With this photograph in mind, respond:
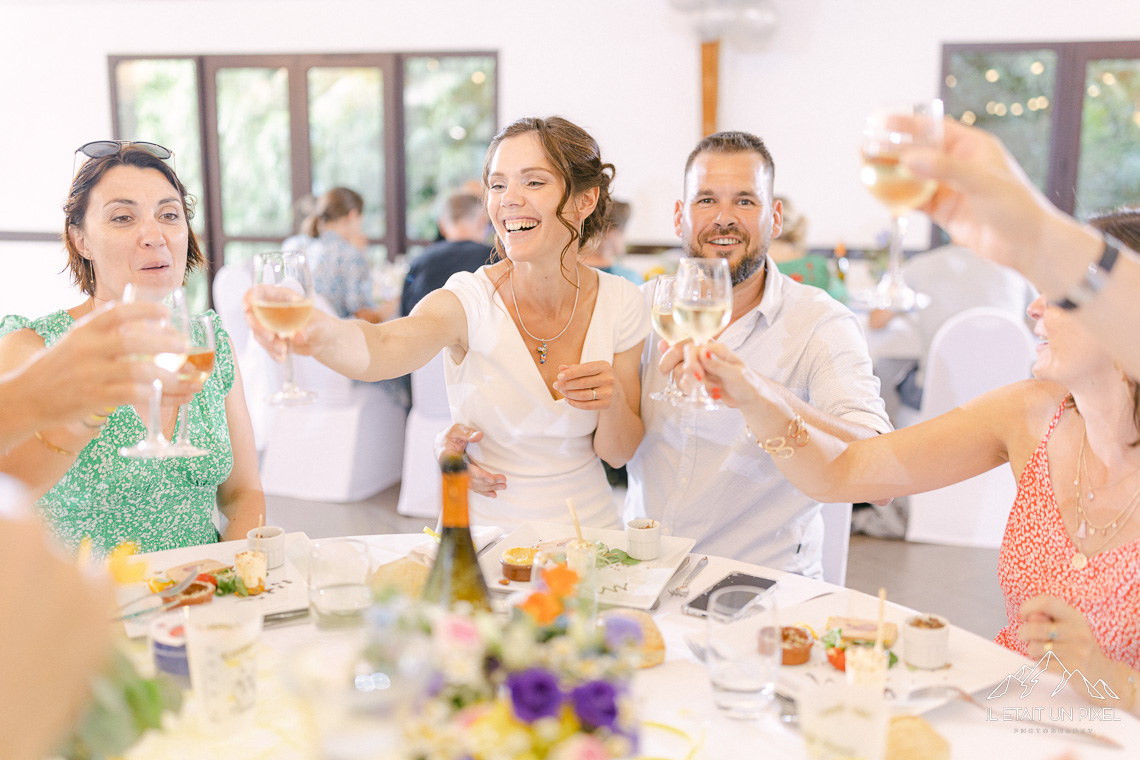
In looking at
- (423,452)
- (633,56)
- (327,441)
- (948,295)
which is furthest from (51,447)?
(633,56)

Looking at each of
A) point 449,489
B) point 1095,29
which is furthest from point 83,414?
point 1095,29

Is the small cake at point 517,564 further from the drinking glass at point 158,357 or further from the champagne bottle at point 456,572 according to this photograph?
the drinking glass at point 158,357

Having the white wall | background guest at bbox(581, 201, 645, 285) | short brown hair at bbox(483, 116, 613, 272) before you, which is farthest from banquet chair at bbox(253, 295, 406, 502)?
the white wall

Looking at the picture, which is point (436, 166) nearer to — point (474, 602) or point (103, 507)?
point (103, 507)

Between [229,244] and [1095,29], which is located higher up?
[1095,29]

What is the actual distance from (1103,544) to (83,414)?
1.61 meters

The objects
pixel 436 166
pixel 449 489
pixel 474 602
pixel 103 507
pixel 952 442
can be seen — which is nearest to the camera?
pixel 449 489

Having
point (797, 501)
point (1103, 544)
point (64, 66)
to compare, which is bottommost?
point (797, 501)

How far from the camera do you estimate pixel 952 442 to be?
1774mm

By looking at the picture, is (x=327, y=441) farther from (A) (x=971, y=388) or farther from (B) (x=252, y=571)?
(B) (x=252, y=571)

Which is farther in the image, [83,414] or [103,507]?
[103,507]

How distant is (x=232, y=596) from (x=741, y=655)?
866 mm

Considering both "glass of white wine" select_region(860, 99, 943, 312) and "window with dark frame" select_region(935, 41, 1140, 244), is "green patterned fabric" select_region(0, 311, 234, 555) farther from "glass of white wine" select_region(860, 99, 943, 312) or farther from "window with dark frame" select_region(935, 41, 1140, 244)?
"window with dark frame" select_region(935, 41, 1140, 244)

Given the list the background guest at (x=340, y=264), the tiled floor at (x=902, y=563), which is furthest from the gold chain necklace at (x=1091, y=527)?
the background guest at (x=340, y=264)
